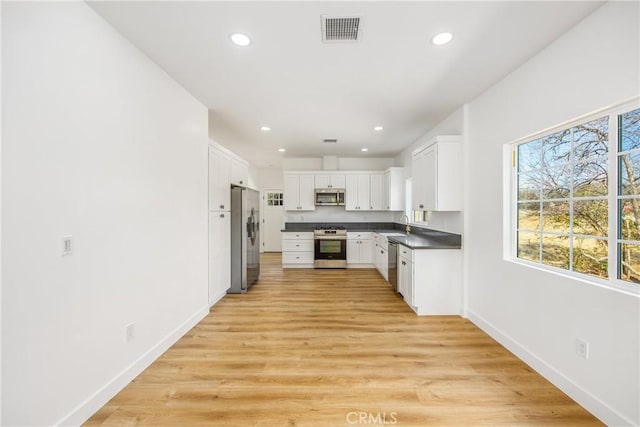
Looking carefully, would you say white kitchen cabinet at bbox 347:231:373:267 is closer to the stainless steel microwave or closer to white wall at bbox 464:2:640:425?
the stainless steel microwave

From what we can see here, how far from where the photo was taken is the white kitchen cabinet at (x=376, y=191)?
6.05 m

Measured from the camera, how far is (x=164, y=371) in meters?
2.10

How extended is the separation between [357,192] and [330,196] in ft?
2.13

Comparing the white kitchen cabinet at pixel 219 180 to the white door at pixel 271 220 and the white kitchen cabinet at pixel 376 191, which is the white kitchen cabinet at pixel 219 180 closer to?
the white kitchen cabinet at pixel 376 191

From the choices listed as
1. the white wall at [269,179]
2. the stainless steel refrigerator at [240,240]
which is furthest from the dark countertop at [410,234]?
the white wall at [269,179]

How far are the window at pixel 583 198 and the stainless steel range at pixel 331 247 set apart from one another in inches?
136

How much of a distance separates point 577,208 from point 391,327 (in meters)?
2.00

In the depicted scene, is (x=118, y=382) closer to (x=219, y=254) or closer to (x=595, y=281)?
(x=219, y=254)

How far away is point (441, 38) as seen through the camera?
6.33ft

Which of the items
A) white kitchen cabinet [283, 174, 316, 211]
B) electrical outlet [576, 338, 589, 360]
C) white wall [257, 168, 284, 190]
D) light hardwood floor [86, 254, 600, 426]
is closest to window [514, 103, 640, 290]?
electrical outlet [576, 338, 589, 360]

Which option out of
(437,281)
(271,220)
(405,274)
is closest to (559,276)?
(437,281)

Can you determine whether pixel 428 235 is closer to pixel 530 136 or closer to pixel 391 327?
pixel 391 327

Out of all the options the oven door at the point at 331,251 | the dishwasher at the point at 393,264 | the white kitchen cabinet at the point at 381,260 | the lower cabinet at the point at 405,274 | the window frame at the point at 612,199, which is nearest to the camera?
the window frame at the point at 612,199

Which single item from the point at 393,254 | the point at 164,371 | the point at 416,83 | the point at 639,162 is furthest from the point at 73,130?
the point at 393,254
